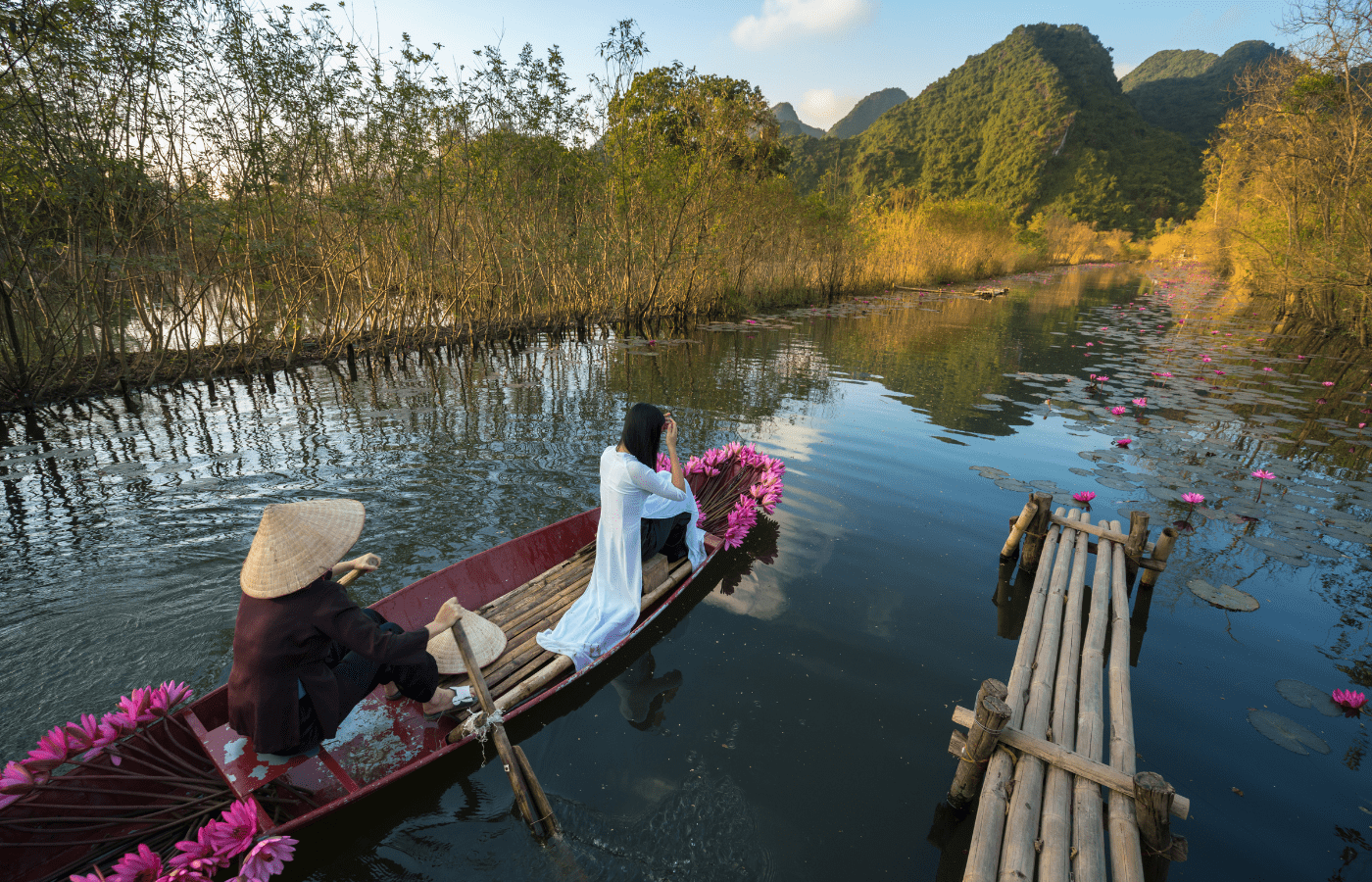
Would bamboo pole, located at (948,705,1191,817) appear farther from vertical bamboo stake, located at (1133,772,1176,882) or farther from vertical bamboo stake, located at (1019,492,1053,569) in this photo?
vertical bamboo stake, located at (1019,492,1053,569)

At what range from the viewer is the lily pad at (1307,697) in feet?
11.1

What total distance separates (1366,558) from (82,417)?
612 inches

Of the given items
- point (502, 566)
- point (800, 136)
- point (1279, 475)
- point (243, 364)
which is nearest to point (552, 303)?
point (243, 364)

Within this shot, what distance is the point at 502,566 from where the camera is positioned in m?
4.32

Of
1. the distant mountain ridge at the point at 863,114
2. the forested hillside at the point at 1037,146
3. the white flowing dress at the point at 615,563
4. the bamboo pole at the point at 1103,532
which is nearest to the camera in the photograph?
the white flowing dress at the point at 615,563

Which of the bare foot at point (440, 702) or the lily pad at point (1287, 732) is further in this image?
the lily pad at point (1287, 732)

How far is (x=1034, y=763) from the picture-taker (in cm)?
251

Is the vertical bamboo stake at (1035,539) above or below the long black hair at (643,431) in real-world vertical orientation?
below

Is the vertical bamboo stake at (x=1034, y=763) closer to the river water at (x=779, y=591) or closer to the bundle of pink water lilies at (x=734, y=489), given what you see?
the river water at (x=779, y=591)

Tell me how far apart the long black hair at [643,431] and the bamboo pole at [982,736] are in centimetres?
223

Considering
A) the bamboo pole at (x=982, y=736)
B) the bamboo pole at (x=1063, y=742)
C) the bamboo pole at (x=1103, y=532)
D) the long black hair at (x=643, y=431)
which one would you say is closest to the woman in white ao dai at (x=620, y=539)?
the long black hair at (x=643, y=431)

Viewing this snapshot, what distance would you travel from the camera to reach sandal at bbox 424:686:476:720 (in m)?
2.99

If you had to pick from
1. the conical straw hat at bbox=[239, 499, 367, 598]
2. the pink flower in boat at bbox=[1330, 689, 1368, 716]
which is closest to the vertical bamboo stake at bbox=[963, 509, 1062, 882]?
the pink flower in boat at bbox=[1330, 689, 1368, 716]

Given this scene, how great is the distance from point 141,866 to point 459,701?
132 centimetres
